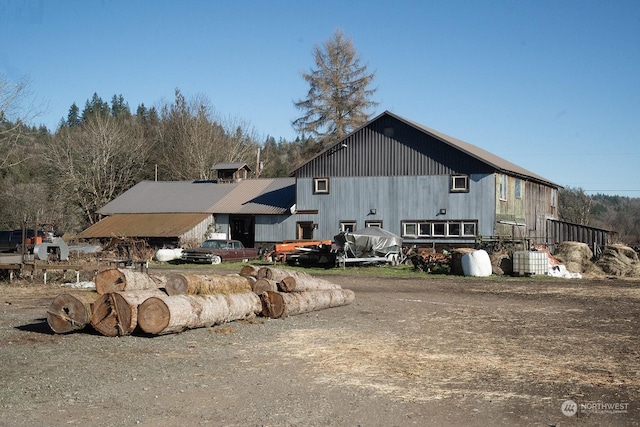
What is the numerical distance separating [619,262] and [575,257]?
6.70ft

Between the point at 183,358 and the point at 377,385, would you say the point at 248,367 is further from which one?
the point at 377,385

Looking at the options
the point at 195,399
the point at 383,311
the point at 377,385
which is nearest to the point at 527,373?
the point at 377,385

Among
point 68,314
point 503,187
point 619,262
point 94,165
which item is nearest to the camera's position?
point 68,314

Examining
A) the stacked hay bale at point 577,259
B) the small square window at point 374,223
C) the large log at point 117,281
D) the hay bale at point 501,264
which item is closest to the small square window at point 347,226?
the small square window at point 374,223

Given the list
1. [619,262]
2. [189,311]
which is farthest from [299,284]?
[619,262]

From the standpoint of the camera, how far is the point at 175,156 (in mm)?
72438

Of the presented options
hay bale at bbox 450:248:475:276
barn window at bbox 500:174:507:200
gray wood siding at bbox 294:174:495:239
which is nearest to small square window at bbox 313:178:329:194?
gray wood siding at bbox 294:174:495:239

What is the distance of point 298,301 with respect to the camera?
655 inches

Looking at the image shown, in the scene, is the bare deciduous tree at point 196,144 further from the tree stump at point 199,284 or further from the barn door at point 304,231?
the tree stump at point 199,284

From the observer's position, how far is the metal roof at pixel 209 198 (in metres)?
47.9

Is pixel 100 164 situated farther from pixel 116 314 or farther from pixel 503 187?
pixel 116 314

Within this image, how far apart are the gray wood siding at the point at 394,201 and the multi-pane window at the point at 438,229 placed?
1.02ft

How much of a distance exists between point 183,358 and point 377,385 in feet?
11.6

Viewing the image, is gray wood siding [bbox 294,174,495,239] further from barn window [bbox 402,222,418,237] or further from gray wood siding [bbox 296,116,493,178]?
gray wood siding [bbox 296,116,493,178]
